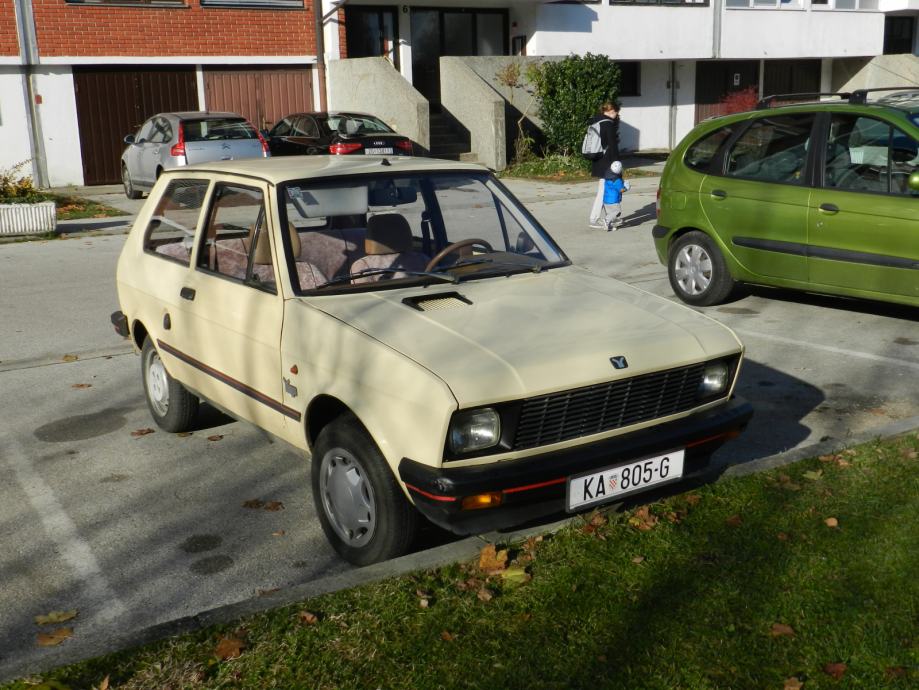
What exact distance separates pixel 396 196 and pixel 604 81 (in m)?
20.3

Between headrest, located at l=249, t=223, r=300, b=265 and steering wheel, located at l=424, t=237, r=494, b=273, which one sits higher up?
headrest, located at l=249, t=223, r=300, b=265

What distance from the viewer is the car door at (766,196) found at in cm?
871

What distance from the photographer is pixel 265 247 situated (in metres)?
5.07

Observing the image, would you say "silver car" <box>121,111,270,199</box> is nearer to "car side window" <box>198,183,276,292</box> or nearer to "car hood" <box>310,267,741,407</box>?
"car side window" <box>198,183,276,292</box>

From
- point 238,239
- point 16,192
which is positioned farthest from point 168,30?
point 238,239

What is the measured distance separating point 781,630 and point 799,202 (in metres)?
5.52

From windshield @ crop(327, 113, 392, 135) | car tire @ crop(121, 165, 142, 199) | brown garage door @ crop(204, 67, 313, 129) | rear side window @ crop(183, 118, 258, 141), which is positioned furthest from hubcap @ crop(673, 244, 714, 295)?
brown garage door @ crop(204, 67, 313, 129)

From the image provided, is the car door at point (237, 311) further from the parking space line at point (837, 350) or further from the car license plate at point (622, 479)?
the parking space line at point (837, 350)

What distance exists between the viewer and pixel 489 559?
4398mm

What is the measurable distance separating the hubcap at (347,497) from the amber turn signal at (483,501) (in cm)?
A: 48

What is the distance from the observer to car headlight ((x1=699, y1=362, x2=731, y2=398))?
185 inches

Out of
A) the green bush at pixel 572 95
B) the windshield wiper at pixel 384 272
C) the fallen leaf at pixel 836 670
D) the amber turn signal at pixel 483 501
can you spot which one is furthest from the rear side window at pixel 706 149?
the green bush at pixel 572 95

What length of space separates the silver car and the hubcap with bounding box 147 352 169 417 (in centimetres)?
1307

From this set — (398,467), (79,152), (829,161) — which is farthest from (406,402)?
(79,152)
